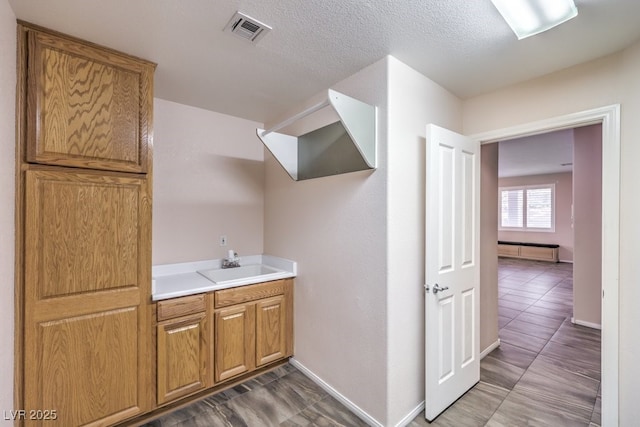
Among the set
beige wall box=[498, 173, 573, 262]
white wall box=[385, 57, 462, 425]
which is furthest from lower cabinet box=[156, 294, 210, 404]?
beige wall box=[498, 173, 573, 262]

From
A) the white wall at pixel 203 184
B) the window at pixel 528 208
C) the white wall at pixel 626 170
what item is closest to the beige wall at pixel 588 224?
the white wall at pixel 626 170

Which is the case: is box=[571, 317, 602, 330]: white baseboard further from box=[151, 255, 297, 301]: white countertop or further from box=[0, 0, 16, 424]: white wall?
box=[0, 0, 16, 424]: white wall

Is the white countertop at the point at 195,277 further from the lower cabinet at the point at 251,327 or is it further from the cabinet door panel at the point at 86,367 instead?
the cabinet door panel at the point at 86,367

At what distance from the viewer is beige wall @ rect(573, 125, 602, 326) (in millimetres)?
3385

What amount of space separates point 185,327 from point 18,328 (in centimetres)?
86

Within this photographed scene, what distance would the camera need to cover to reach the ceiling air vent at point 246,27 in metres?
1.44

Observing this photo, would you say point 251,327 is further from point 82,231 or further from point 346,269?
point 82,231

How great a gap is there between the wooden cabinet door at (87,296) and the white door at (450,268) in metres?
1.92

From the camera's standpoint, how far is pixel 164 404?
193 centimetres

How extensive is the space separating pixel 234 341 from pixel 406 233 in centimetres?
163

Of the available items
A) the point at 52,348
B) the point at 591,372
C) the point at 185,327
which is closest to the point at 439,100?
the point at 185,327

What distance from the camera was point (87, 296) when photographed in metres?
1.64

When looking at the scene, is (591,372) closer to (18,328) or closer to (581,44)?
(581,44)

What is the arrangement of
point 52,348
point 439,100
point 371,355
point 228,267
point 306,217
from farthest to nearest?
point 228,267 < point 306,217 < point 439,100 < point 371,355 < point 52,348
